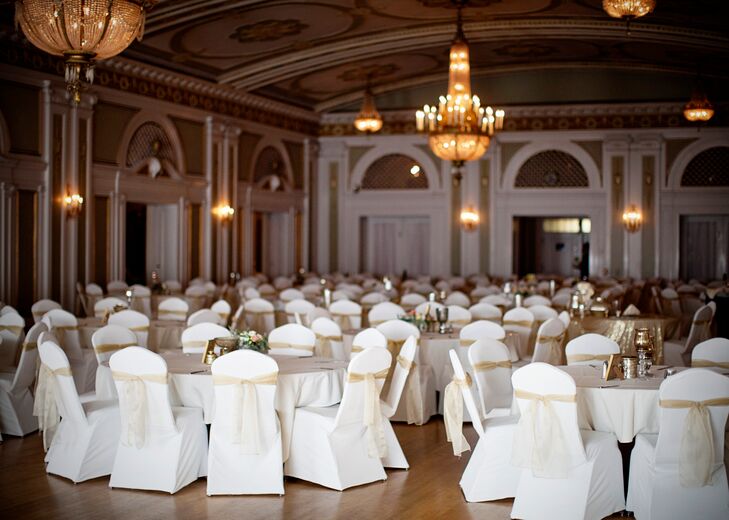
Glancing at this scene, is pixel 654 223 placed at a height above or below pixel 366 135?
below

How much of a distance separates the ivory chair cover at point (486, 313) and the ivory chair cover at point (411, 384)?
2.09 metres

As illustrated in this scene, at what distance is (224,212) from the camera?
613 inches

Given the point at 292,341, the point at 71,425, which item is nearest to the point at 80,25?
the point at 71,425

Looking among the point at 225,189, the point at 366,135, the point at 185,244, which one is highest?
the point at 366,135

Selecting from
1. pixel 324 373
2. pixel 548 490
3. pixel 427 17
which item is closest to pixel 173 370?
pixel 324 373

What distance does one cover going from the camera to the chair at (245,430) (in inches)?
216

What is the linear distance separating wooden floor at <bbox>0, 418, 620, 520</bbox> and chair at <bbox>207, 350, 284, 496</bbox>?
0.11 meters

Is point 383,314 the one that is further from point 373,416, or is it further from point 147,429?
point 147,429

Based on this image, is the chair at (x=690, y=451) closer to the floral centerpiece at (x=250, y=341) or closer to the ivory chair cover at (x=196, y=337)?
the floral centerpiece at (x=250, y=341)

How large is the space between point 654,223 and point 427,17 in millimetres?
7112

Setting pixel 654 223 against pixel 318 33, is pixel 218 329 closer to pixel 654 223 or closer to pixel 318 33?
pixel 318 33

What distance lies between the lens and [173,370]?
6.05 metres

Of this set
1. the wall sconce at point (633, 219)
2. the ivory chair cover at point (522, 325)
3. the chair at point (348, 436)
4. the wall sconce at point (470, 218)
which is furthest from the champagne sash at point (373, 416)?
the wall sconce at point (633, 219)

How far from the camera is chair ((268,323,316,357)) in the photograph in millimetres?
7117
